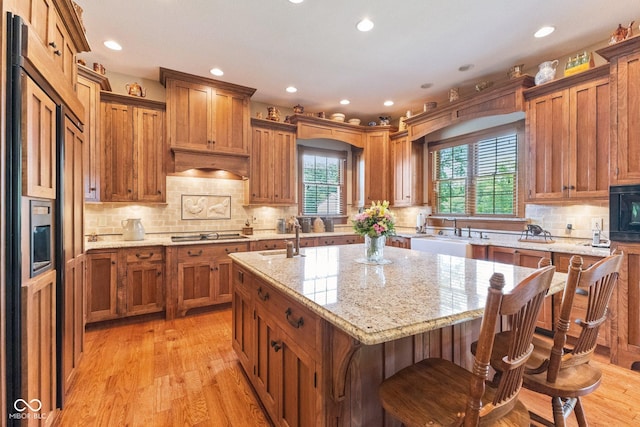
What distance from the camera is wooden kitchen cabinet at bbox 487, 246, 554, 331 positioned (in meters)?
2.82

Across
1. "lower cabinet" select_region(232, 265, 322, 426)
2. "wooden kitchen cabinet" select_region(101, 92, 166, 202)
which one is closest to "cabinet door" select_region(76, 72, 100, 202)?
"wooden kitchen cabinet" select_region(101, 92, 166, 202)

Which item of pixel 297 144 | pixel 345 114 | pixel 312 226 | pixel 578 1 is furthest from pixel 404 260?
pixel 345 114

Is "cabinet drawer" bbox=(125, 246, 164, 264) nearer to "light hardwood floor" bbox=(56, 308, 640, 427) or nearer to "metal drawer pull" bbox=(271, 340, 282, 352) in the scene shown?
"light hardwood floor" bbox=(56, 308, 640, 427)

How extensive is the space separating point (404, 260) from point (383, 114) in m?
3.88

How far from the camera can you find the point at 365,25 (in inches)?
106

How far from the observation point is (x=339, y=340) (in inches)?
44.0

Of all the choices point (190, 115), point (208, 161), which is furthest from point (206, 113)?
point (208, 161)

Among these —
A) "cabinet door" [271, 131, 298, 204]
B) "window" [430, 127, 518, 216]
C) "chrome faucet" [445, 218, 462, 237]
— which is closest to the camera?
"window" [430, 127, 518, 216]

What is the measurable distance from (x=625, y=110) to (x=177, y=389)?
4108 millimetres

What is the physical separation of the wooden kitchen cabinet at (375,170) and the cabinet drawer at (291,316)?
367cm

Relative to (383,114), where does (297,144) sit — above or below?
below

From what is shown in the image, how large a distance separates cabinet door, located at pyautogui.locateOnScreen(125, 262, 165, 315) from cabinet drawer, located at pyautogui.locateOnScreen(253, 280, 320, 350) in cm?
222

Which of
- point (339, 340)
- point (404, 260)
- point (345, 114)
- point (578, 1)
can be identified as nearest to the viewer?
point (339, 340)

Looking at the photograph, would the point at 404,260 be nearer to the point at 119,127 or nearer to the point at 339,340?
the point at 339,340
